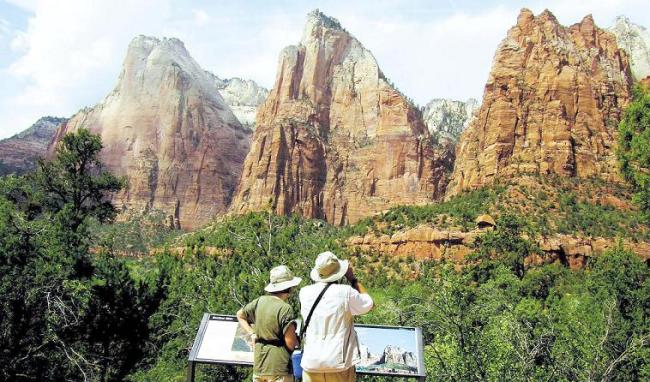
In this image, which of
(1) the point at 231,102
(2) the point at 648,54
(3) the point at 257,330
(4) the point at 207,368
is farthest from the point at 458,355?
(1) the point at 231,102

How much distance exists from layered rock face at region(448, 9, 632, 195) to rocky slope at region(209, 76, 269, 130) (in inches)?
4048

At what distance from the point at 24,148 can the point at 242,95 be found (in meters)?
66.5

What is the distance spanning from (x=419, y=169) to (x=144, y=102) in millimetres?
62016

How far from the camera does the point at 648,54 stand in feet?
328

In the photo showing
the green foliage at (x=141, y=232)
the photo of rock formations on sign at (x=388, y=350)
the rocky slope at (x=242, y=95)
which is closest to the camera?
the photo of rock formations on sign at (x=388, y=350)

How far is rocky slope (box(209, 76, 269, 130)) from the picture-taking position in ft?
556

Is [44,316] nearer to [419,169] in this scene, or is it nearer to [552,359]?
[552,359]

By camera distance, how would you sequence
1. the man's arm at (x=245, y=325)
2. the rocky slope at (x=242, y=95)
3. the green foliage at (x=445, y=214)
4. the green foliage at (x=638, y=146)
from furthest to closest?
the rocky slope at (x=242, y=95)
the green foliage at (x=445, y=214)
the green foliage at (x=638, y=146)
the man's arm at (x=245, y=325)

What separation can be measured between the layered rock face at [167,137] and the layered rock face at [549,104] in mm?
60170

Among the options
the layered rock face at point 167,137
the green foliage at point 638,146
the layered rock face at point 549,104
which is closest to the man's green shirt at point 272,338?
the green foliage at point 638,146

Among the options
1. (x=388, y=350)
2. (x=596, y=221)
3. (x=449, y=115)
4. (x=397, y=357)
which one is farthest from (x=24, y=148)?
(x=397, y=357)

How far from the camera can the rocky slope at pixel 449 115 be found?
136 meters

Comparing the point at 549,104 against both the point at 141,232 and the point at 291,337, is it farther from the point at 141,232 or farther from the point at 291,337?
the point at 141,232

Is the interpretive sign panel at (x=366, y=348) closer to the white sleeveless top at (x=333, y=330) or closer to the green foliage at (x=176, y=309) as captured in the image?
the white sleeveless top at (x=333, y=330)
